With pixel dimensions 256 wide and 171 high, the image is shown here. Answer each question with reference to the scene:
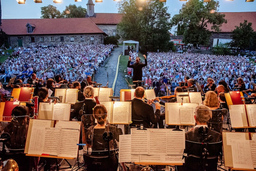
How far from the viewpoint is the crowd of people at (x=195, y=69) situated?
45.4 ft

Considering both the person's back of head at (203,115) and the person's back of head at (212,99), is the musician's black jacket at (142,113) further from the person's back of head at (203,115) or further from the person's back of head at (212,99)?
the person's back of head at (203,115)

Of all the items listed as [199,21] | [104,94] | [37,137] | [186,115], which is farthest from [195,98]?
[199,21]

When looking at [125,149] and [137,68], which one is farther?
[137,68]

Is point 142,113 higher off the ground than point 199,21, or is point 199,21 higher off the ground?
point 199,21

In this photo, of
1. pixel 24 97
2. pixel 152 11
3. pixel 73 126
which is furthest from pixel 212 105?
pixel 152 11

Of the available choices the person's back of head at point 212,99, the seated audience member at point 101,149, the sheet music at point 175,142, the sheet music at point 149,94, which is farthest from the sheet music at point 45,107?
the person's back of head at point 212,99

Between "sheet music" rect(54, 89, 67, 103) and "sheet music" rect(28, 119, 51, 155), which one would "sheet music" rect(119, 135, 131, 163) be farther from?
"sheet music" rect(54, 89, 67, 103)

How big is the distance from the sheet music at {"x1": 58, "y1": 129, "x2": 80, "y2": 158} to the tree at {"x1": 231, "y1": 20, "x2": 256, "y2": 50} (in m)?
21.2

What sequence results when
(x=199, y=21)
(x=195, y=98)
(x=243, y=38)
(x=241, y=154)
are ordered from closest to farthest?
(x=241, y=154) → (x=195, y=98) → (x=243, y=38) → (x=199, y=21)

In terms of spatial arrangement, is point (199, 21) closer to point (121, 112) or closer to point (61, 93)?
point (61, 93)

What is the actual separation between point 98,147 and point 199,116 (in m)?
1.58

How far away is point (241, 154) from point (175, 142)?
0.88 metres

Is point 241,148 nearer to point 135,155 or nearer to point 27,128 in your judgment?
point 135,155

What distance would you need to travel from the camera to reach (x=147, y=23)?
1569 cm
